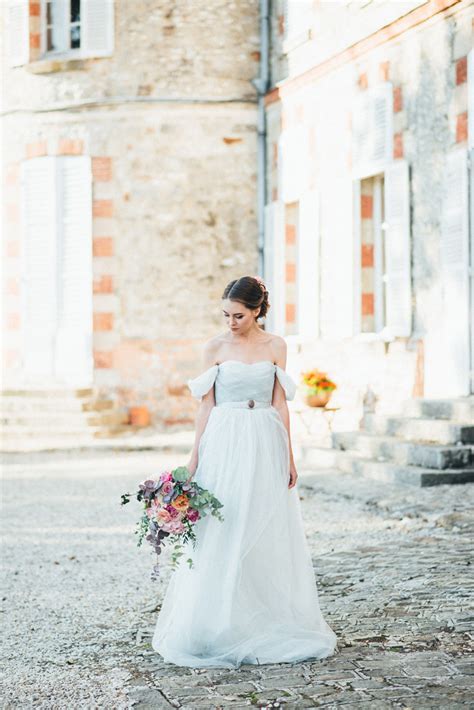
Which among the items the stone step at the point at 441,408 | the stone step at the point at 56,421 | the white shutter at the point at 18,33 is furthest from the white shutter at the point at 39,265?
the stone step at the point at 441,408

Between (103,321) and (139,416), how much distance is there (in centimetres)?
123

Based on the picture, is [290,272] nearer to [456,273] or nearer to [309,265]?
[309,265]

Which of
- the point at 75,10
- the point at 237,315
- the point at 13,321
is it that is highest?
the point at 75,10

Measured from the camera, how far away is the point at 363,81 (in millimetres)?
11977

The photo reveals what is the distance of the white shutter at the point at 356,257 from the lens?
1209 cm

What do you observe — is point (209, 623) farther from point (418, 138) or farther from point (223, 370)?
point (418, 138)

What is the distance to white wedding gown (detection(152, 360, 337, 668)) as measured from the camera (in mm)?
4461

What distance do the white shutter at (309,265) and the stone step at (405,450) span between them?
2.37 m

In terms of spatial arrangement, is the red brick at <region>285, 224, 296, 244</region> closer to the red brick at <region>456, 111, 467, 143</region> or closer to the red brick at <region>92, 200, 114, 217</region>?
the red brick at <region>92, 200, 114, 217</region>

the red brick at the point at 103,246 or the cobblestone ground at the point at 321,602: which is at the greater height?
the red brick at the point at 103,246

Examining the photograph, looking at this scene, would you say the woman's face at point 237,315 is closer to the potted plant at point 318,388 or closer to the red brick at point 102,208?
the potted plant at point 318,388

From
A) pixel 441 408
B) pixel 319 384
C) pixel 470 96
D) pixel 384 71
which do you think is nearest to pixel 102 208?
pixel 319 384

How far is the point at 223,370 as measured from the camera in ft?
15.5

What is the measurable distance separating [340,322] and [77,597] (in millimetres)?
6954
